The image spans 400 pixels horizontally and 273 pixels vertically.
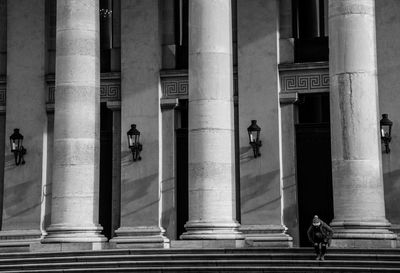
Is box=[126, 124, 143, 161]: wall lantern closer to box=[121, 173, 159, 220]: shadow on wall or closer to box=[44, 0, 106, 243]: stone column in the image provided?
box=[121, 173, 159, 220]: shadow on wall

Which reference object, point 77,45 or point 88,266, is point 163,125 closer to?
point 77,45

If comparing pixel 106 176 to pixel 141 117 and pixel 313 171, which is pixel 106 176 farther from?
pixel 313 171

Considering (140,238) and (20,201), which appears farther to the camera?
(20,201)

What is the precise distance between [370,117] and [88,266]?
10873 mm

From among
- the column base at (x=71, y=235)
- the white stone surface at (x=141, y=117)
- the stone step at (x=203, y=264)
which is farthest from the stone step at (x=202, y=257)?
the white stone surface at (x=141, y=117)

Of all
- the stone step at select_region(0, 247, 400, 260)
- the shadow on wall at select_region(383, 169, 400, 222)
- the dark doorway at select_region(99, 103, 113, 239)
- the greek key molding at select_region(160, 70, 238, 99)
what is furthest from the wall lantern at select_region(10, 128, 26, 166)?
the shadow on wall at select_region(383, 169, 400, 222)

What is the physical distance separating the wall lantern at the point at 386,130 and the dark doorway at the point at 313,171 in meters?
3.17

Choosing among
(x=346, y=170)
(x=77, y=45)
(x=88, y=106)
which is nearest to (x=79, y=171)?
(x=88, y=106)

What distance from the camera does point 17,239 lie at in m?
41.8

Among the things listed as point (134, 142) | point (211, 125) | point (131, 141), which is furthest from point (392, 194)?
point (131, 141)

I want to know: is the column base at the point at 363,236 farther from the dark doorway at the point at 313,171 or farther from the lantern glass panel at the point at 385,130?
the dark doorway at the point at 313,171

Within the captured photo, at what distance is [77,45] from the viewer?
36438 mm

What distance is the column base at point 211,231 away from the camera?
3409cm

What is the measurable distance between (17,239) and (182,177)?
7623mm
